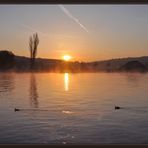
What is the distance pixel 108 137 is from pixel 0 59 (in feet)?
44.0

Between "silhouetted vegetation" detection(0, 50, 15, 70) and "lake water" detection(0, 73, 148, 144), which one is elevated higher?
"silhouetted vegetation" detection(0, 50, 15, 70)

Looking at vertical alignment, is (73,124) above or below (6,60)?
below

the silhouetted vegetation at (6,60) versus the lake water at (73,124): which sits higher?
the silhouetted vegetation at (6,60)

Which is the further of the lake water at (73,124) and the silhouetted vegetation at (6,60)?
the silhouetted vegetation at (6,60)

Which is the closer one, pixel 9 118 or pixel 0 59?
pixel 9 118

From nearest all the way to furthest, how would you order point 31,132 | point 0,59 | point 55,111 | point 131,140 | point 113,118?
point 131,140 → point 31,132 → point 113,118 → point 55,111 → point 0,59

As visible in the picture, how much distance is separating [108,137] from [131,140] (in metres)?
0.68

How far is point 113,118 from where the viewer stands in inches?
555

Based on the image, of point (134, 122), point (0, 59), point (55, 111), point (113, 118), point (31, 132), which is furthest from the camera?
point (0, 59)

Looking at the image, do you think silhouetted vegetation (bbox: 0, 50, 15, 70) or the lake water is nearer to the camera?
the lake water

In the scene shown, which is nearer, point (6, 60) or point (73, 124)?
point (73, 124)
